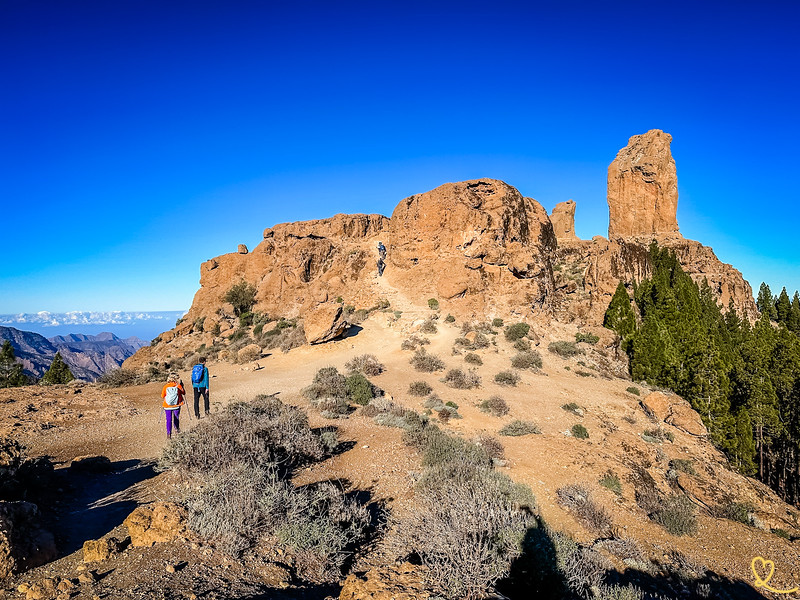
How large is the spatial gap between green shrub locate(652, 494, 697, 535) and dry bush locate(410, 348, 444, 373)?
1061cm

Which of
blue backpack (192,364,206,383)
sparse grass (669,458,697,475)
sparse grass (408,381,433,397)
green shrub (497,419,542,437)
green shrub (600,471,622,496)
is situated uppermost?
blue backpack (192,364,206,383)

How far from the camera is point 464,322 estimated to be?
2555 centimetres

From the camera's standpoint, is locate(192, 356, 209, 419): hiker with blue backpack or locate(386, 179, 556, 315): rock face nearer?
locate(192, 356, 209, 419): hiker with blue backpack

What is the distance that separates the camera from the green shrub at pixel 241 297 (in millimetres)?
32031

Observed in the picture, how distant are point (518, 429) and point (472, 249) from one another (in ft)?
58.3

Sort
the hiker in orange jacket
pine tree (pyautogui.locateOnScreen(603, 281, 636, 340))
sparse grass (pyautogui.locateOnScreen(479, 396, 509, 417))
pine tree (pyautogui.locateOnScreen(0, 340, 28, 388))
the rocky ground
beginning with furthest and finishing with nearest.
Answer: pine tree (pyautogui.locateOnScreen(603, 281, 636, 340)) < pine tree (pyautogui.locateOnScreen(0, 340, 28, 388)) < sparse grass (pyautogui.locateOnScreen(479, 396, 509, 417)) < the hiker in orange jacket < the rocky ground

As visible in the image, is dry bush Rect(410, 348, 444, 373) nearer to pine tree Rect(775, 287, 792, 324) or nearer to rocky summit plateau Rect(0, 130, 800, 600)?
rocky summit plateau Rect(0, 130, 800, 600)

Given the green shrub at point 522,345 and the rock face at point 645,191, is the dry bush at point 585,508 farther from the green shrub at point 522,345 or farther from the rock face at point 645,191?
the rock face at point 645,191

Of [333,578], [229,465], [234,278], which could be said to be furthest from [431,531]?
[234,278]

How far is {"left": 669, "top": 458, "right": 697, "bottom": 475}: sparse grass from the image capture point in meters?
12.0

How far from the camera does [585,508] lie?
795 centimetres

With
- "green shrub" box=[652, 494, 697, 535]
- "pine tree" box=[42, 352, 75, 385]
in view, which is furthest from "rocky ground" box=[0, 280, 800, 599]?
"pine tree" box=[42, 352, 75, 385]

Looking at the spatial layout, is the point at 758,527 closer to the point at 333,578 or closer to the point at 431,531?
the point at 431,531

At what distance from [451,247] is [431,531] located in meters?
25.8
